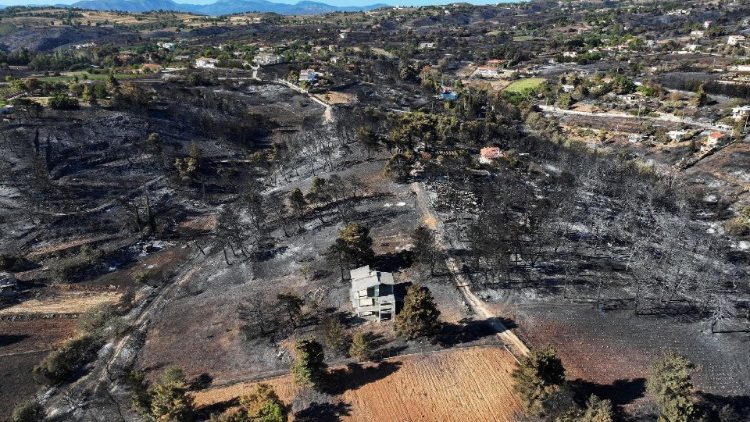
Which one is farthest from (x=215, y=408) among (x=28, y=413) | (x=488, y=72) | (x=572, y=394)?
(x=488, y=72)

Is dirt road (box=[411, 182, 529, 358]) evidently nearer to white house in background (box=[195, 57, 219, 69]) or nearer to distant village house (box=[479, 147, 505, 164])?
distant village house (box=[479, 147, 505, 164])

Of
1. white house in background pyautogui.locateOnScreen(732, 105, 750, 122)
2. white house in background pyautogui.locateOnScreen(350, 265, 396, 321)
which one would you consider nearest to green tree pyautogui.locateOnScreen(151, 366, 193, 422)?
white house in background pyautogui.locateOnScreen(350, 265, 396, 321)

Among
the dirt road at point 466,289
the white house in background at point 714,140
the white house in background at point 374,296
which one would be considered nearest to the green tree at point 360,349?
the white house in background at point 374,296

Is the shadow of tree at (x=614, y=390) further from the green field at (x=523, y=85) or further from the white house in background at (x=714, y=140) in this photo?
the green field at (x=523, y=85)

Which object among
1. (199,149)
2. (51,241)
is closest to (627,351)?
(51,241)

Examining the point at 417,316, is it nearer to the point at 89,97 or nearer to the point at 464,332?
the point at 464,332

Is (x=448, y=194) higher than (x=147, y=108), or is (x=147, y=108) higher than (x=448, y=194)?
(x=147, y=108)

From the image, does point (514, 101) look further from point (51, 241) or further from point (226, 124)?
point (51, 241)
